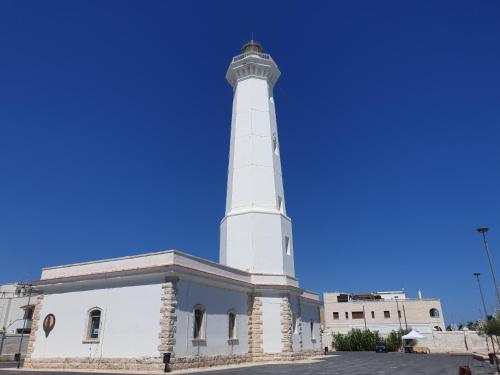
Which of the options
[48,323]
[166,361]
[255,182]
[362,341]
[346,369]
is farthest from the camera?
[362,341]

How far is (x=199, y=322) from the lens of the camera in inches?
707

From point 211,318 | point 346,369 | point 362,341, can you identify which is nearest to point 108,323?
point 211,318

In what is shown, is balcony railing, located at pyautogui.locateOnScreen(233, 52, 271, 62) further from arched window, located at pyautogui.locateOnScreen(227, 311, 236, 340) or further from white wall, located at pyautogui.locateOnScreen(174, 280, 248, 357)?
arched window, located at pyautogui.locateOnScreen(227, 311, 236, 340)

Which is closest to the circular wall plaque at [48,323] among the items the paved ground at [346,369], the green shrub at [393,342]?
the paved ground at [346,369]

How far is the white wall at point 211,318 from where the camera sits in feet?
54.6

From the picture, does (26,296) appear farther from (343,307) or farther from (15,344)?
(343,307)

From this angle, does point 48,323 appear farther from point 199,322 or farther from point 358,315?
point 358,315

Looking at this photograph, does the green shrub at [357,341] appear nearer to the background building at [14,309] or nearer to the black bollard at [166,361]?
the black bollard at [166,361]

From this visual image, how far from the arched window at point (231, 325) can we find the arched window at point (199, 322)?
219cm

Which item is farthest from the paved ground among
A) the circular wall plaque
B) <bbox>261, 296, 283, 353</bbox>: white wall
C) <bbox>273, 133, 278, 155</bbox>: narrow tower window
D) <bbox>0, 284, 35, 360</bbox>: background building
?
<bbox>0, 284, 35, 360</bbox>: background building

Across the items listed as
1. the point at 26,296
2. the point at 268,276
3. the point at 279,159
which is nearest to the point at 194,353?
the point at 268,276

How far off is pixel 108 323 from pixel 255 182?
11528mm

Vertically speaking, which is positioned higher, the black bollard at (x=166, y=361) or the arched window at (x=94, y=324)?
the arched window at (x=94, y=324)

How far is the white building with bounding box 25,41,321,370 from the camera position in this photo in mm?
16406
